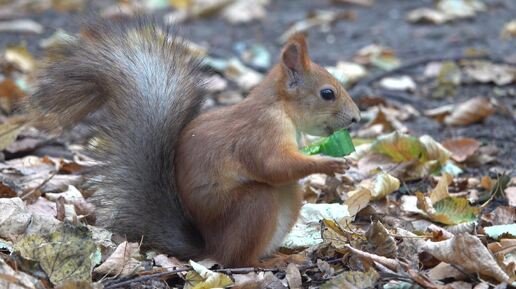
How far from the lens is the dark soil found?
5117 millimetres

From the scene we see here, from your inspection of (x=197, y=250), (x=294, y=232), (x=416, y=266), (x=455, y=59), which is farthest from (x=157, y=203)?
(x=455, y=59)

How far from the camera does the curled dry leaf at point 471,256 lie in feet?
6.78

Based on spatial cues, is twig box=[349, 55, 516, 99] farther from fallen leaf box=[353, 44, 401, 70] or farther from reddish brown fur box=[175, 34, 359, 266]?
reddish brown fur box=[175, 34, 359, 266]

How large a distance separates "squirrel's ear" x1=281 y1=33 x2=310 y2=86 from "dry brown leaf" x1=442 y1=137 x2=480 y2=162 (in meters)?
1.08

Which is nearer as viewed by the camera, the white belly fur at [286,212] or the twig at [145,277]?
the twig at [145,277]

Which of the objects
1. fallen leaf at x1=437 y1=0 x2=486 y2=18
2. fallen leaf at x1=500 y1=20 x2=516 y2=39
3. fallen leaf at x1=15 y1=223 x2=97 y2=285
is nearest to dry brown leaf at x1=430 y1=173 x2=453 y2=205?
fallen leaf at x1=15 y1=223 x2=97 y2=285

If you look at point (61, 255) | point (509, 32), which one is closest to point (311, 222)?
point (61, 255)

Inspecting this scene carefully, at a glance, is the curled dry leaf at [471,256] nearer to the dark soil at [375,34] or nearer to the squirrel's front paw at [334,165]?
the squirrel's front paw at [334,165]

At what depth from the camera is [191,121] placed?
2484mm

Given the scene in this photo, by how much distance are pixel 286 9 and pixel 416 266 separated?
15.4ft

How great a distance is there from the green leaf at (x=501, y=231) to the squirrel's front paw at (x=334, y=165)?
0.46 meters

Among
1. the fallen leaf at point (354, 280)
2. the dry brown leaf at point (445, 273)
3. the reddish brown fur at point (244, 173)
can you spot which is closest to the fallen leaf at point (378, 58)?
the reddish brown fur at point (244, 173)

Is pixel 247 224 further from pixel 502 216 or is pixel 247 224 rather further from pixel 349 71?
pixel 349 71

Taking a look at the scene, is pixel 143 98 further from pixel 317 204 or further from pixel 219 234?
pixel 317 204
